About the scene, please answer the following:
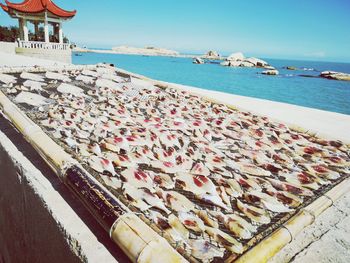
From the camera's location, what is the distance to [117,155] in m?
2.20

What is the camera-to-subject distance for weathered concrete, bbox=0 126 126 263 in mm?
1299

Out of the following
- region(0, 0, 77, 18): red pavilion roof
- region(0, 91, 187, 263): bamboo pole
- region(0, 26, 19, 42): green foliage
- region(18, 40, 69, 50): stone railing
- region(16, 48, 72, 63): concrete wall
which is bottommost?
region(0, 91, 187, 263): bamboo pole

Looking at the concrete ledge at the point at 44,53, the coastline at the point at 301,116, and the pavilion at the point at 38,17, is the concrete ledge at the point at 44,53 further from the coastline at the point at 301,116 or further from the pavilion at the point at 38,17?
the coastline at the point at 301,116

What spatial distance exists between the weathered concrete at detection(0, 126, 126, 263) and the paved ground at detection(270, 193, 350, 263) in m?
0.97

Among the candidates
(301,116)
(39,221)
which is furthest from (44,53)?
(39,221)

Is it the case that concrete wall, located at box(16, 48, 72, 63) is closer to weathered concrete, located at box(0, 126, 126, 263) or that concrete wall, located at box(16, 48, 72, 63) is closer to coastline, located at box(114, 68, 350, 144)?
coastline, located at box(114, 68, 350, 144)

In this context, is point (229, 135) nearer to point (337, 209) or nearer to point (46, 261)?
point (337, 209)

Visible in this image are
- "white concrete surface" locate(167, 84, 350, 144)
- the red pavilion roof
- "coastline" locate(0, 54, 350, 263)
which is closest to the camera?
"white concrete surface" locate(167, 84, 350, 144)

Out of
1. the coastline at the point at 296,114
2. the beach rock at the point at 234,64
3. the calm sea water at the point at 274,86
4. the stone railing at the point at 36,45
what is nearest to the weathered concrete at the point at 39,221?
the coastline at the point at 296,114

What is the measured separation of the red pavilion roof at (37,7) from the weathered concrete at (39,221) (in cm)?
2074

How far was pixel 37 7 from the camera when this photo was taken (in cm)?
1961

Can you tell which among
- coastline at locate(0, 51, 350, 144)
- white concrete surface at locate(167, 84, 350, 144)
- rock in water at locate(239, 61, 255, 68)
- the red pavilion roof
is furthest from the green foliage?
rock in water at locate(239, 61, 255, 68)

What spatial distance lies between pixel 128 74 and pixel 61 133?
4.03m

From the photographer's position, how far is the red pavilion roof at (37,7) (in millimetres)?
18480
